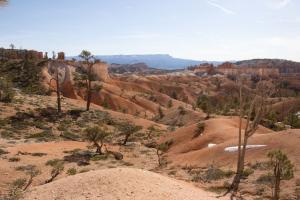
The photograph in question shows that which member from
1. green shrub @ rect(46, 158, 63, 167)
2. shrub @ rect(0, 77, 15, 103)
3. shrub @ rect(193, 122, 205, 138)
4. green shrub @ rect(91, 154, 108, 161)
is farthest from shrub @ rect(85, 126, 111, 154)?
shrub @ rect(0, 77, 15, 103)

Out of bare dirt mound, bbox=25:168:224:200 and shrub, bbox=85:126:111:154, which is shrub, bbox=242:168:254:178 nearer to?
bare dirt mound, bbox=25:168:224:200

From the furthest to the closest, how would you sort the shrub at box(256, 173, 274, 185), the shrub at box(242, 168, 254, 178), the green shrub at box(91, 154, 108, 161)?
the green shrub at box(91, 154, 108, 161)
the shrub at box(242, 168, 254, 178)
the shrub at box(256, 173, 274, 185)

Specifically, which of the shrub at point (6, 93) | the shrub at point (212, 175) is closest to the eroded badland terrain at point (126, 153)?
the shrub at point (212, 175)

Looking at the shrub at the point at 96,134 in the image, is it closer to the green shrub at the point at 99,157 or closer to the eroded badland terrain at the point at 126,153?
the eroded badland terrain at the point at 126,153

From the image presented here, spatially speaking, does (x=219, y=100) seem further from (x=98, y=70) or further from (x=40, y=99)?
(x=40, y=99)

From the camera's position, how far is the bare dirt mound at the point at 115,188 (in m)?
13.2

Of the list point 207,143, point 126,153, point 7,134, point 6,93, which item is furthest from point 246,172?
point 6,93

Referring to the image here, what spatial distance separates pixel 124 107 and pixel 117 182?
197ft

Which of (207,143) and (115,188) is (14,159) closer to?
(115,188)

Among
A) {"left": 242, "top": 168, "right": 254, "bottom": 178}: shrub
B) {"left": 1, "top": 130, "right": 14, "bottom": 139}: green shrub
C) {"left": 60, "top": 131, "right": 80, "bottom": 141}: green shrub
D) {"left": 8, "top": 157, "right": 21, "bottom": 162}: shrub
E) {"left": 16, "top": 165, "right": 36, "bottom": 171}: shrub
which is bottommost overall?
{"left": 60, "top": 131, "right": 80, "bottom": 141}: green shrub

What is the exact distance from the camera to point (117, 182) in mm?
13883

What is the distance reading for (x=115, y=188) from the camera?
1349 centimetres

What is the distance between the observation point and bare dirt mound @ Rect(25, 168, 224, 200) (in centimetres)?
1322

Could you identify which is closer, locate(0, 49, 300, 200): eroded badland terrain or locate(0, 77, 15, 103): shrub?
locate(0, 49, 300, 200): eroded badland terrain
